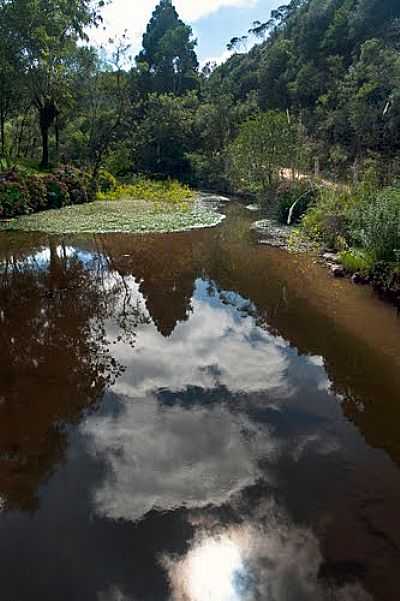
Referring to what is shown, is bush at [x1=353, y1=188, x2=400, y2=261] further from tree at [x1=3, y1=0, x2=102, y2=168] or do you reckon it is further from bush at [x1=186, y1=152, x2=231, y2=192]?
bush at [x1=186, y1=152, x2=231, y2=192]

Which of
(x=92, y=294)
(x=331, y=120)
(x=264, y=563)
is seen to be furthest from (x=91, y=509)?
(x=331, y=120)

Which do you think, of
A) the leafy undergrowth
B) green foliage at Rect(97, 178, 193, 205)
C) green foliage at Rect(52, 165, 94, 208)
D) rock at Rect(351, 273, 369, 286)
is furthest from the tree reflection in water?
green foliage at Rect(97, 178, 193, 205)

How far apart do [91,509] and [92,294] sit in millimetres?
5595

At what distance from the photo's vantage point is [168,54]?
39.2 m

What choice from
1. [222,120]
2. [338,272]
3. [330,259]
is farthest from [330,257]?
[222,120]

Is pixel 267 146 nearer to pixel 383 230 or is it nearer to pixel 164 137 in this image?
pixel 383 230

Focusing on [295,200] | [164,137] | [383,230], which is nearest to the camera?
[383,230]

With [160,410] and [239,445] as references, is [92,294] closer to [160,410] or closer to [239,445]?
[160,410]

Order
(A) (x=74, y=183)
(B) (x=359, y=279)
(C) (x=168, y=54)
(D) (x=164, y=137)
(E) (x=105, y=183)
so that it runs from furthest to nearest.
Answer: (C) (x=168, y=54)
(D) (x=164, y=137)
(E) (x=105, y=183)
(A) (x=74, y=183)
(B) (x=359, y=279)

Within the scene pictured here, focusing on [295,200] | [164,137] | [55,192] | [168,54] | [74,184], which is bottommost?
[55,192]

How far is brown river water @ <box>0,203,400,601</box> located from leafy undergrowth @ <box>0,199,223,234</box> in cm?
693

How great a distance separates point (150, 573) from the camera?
2809 millimetres

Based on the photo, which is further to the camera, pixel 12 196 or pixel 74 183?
pixel 74 183

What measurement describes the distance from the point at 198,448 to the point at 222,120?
97.5ft
